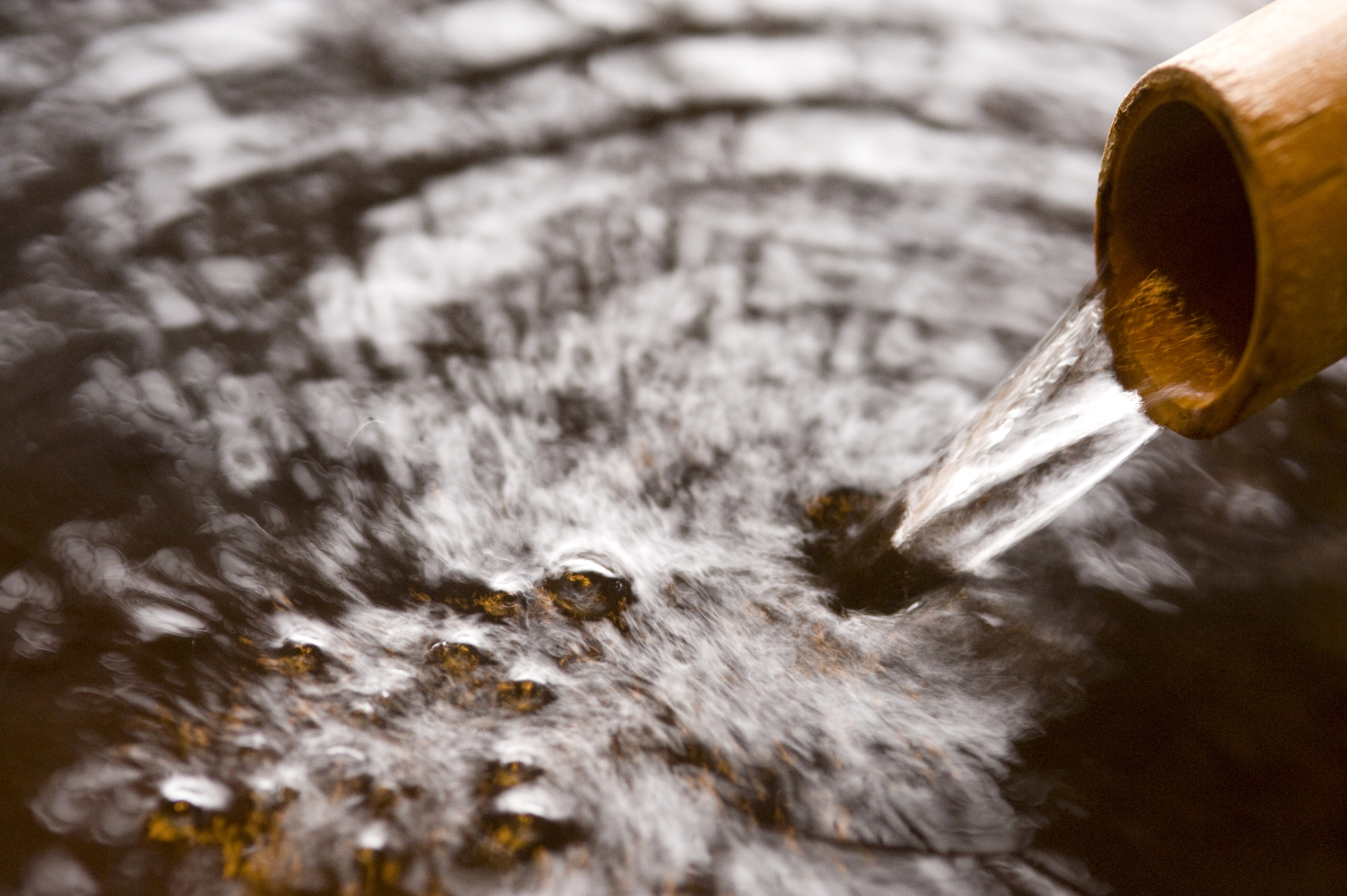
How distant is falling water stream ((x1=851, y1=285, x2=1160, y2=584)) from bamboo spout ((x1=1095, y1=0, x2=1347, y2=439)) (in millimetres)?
183

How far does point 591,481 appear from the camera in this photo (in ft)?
4.31

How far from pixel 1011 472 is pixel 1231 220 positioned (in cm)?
42

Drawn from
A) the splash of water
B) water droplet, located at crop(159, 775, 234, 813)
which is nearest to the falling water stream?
the splash of water

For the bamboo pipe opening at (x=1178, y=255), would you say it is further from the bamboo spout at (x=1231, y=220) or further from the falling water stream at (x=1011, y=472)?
the falling water stream at (x=1011, y=472)

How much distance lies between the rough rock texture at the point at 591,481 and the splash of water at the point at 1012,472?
2.4 inches

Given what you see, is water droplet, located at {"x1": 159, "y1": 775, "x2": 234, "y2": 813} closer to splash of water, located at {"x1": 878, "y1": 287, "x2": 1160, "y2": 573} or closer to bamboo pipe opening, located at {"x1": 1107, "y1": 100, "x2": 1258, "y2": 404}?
splash of water, located at {"x1": 878, "y1": 287, "x2": 1160, "y2": 573}

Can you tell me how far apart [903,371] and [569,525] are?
634 millimetres

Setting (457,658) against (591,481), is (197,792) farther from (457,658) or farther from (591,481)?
(591,481)

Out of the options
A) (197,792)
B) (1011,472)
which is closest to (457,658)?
(197,792)

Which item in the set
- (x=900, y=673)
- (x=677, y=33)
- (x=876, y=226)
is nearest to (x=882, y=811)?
(x=900, y=673)

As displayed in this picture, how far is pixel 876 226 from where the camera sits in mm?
1710

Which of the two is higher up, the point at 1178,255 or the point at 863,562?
the point at 1178,255

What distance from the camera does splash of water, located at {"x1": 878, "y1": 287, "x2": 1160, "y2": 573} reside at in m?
1.17

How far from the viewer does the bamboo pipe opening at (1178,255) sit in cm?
89
